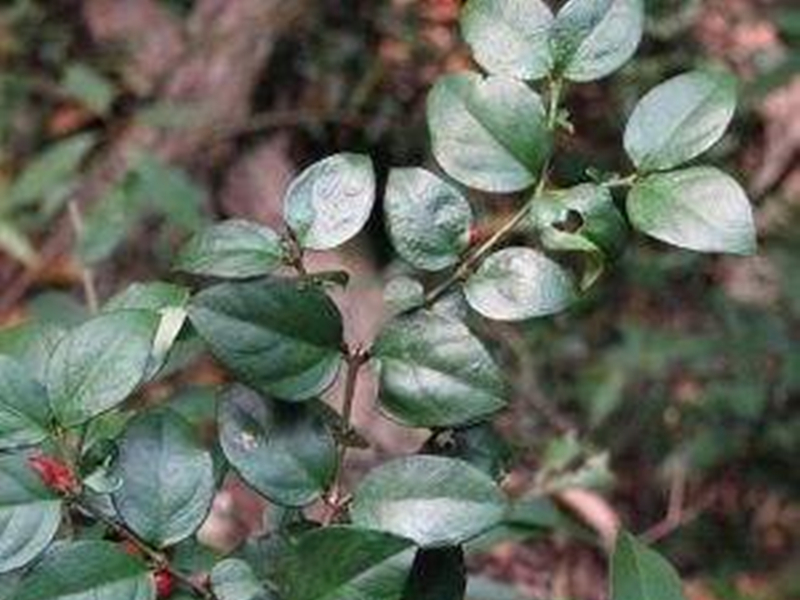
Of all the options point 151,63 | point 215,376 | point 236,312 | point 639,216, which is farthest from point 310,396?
point 151,63

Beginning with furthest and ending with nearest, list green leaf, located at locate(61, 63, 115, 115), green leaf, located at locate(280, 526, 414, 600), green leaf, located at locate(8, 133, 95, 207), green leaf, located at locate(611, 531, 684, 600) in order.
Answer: green leaf, located at locate(61, 63, 115, 115), green leaf, located at locate(8, 133, 95, 207), green leaf, located at locate(611, 531, 684, 600), green leaf, located at locate(280, 526, 414, 600)

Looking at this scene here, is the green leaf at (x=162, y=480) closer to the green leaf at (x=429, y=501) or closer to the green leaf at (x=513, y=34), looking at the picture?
the green leaf at (x=429, y=501)

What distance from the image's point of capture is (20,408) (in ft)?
1.95

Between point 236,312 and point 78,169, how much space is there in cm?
147

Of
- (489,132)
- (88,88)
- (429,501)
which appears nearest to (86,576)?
(429,501)

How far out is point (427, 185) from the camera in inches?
25.3

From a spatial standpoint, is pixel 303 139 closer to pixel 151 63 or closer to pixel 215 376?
pixel 151 63

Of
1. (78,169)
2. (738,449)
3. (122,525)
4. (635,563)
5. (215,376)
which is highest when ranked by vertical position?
(122,525)

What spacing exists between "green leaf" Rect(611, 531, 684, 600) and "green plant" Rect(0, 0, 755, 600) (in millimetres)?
85

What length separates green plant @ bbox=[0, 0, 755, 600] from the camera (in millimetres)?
581

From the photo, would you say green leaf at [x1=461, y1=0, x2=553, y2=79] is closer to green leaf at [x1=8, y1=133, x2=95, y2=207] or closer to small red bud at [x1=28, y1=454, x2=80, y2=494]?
small red bud at [x1=28, y1=454, x2=80, y2=494]

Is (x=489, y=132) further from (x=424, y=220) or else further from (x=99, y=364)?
(x=99, y=364)

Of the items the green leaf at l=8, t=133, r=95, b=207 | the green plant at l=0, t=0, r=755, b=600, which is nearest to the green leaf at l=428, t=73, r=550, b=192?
the green plant at l=0, t=0, r=755, b=600

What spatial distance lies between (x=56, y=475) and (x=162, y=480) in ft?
0.14
